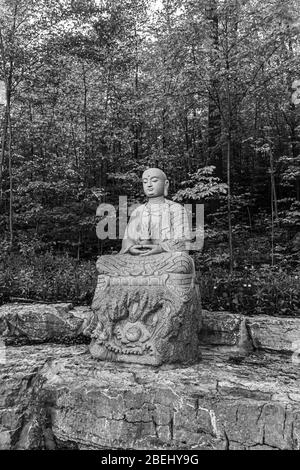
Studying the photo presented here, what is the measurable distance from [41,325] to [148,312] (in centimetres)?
183

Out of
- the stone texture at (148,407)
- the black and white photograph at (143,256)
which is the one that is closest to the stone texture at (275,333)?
the black and white photograph at (143,256)

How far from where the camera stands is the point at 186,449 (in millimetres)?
2787

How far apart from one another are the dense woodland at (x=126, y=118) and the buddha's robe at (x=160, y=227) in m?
1.53

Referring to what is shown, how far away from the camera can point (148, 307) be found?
141 inches

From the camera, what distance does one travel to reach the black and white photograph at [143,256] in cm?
294

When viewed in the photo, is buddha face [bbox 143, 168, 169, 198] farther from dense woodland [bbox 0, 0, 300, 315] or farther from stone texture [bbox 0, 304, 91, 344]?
stone texture [bbox 0, 304, 91, 344]

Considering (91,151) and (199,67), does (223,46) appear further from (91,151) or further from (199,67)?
(91,151)

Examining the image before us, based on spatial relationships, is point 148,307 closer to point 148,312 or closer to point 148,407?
point 148,312

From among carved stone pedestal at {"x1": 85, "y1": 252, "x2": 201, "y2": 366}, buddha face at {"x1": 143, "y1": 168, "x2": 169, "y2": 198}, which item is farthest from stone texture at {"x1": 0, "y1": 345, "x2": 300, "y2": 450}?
buddha face at {"x1": 143, "y1": 168, "x2": 169, "y2": 198}

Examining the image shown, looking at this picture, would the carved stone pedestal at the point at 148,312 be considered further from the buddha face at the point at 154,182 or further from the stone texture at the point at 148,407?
the buddha face at the point at 154,182

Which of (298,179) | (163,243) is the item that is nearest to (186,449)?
(163,243)

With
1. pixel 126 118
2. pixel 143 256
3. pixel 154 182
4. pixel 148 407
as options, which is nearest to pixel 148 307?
pixel 143 256

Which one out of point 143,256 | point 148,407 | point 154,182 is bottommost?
point 148,407

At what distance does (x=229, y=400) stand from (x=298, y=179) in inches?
321
